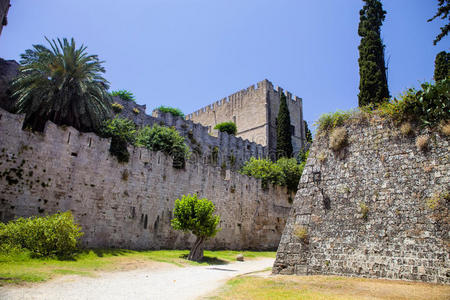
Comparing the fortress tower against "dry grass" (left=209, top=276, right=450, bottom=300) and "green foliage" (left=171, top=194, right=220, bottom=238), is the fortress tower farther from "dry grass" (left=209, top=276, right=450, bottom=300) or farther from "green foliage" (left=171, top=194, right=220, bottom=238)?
"dry grass" (left=209, top=276, right=450, bottom=300)

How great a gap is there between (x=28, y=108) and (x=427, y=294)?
18.0 meters

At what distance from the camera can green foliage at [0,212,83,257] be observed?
1098 centimetres

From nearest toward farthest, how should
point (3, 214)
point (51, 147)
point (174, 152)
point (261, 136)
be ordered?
point (3, 214), point (51, 147), point (174, 152), point (261, 136)

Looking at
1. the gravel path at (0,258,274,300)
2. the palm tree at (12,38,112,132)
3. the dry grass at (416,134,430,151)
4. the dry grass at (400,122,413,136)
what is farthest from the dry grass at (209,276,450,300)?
the palm tree at (12,38,112,132)

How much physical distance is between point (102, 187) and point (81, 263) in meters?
5.35

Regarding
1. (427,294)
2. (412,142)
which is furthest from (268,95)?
(427,294)

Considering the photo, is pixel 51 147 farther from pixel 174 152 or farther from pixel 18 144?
pixel 174 152

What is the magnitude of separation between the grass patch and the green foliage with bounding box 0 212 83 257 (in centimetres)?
49

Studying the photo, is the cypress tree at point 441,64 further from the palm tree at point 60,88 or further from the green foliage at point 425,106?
the palm tree at point 60,88

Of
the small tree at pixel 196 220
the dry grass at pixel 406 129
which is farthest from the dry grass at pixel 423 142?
the small tree at pixel 196 220

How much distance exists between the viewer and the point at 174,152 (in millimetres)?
21188

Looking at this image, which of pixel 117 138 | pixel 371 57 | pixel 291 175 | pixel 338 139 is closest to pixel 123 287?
pixel 338 139

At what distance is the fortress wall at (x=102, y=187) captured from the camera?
13.5 m

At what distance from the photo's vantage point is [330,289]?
714cm
